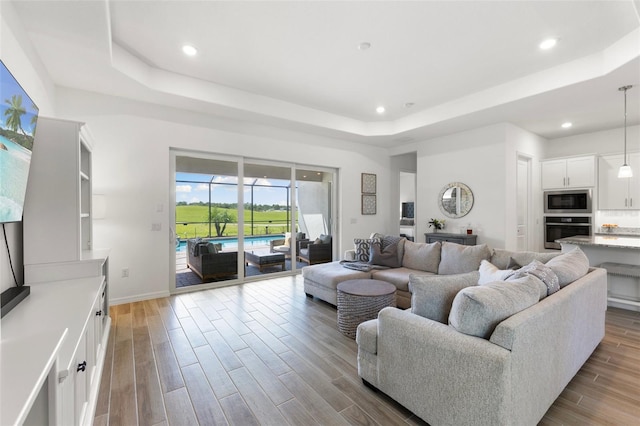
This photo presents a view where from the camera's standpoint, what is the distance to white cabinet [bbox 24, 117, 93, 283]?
2.15 m

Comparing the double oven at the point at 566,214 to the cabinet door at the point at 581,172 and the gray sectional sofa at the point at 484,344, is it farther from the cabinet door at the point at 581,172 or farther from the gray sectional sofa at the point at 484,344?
the gray sectional sofa at the point at 484,344

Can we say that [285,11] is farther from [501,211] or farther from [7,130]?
[501,211]

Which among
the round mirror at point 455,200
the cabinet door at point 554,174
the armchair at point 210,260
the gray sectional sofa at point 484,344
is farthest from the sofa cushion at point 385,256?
the cabinet door at point 554,174

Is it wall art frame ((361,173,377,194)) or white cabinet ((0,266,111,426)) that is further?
wall art frame ((361,173,377,194))

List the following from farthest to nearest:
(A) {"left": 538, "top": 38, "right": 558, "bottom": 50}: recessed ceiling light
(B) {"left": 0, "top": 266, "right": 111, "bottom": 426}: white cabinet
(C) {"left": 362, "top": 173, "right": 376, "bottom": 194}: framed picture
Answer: (C) {"left": 362, "top": 173, "right": 376, "bottom": 194}: framed picture, (A) {"left": 538, "top": 38, "right": 558, "bottom": 50}: recessed ceiling light, (B) {"left": 0, "top": 266, "right": 111, "bottom": 426}: white cabinet

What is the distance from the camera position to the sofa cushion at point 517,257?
2.77 meters

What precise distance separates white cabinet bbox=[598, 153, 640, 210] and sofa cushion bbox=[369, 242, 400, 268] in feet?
14.7

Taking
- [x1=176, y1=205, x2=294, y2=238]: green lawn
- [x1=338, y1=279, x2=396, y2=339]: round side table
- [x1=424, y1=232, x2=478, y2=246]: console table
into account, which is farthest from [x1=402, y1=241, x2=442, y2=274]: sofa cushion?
[x1=176, y1=205, x2=294, y2=238]: green lawn

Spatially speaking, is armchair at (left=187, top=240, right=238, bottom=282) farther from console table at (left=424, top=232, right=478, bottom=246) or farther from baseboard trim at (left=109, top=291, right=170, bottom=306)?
console table at (left=424, top=232, right=478, bottom=246)

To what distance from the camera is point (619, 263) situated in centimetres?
363

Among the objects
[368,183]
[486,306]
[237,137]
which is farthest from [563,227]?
[237,137]

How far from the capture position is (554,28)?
2848mm

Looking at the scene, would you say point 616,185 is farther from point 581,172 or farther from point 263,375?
point 263,375

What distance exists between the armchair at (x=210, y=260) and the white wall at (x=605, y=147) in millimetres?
6837
